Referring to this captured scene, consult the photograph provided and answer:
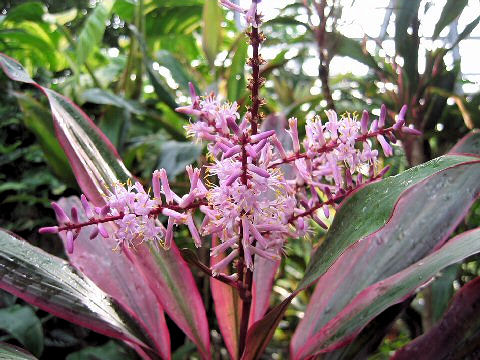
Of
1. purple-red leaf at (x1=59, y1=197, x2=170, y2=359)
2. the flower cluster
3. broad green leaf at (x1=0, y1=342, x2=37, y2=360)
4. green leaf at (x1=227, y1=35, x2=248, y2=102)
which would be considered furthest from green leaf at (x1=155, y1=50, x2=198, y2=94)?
broad green leaf at (x1=0, y1=342, x2=37, y2=360)

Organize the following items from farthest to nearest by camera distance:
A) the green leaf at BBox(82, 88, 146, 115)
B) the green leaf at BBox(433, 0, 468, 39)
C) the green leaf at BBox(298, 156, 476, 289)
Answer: the green leaf at BBox(82, 88, 146, 115) < the green leaf at BBox(433, 0, 468, 39) < the green leaf at BBox(298, 156, 476, 289)

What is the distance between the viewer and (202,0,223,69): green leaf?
4.61 ft

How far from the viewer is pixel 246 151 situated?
0.42m

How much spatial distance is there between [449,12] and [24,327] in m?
1.02

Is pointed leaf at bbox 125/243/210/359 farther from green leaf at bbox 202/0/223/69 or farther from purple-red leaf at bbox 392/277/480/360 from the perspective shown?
green leaf at bbox 202/0/223/69

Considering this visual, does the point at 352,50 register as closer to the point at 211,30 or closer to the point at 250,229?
the point at 211,30

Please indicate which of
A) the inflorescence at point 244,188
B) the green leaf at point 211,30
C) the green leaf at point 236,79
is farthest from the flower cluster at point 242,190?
the green leaf at point 211,30

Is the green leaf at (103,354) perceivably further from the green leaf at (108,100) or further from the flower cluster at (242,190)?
the green leaf at (108,100)

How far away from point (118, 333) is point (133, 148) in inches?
27.0

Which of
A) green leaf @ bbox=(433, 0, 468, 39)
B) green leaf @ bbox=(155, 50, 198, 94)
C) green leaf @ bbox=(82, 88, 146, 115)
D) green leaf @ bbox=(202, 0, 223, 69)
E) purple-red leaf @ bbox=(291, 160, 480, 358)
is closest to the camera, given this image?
purple-red leaf @ bbox=(291, 160, 480, 358)

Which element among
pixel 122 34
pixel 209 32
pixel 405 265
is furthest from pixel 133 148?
pixel 122 34

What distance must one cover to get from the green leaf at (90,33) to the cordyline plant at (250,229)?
24.4 inches

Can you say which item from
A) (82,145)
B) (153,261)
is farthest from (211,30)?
(153,261)

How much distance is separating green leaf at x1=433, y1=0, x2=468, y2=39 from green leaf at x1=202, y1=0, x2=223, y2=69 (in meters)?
0.67
